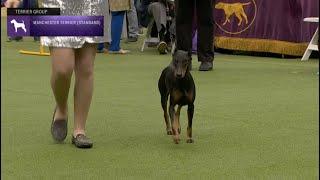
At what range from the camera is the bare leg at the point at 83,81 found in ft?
14.2

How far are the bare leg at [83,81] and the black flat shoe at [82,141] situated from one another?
4 cm

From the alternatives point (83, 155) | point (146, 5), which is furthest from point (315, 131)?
point (146, 5)

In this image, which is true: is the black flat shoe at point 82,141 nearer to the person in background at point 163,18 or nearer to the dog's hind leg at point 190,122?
the dog's hind leg at point 190,122

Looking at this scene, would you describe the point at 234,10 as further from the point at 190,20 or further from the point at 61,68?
the point at 61,68

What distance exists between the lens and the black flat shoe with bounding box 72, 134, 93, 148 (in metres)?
4.33

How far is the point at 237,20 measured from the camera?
35.0 feet

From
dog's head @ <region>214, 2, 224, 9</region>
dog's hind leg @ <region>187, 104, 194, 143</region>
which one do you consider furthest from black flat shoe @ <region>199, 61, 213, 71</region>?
dog's hind leg @ <region>187, 104, 194, 143</region>

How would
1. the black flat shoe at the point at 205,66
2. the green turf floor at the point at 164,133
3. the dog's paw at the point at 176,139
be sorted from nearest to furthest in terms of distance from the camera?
the green turf floor at the point at 164,133
the dog's paw at the point at 176,139
the black flat shoe at the point at 205,66

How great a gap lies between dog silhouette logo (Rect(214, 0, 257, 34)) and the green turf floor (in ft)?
7.97

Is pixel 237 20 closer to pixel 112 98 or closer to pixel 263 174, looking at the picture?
pixel 112 98

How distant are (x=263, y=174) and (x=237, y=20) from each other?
714cm

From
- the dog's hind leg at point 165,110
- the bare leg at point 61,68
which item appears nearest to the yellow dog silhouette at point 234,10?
the dog's hind leg at point 165,110
